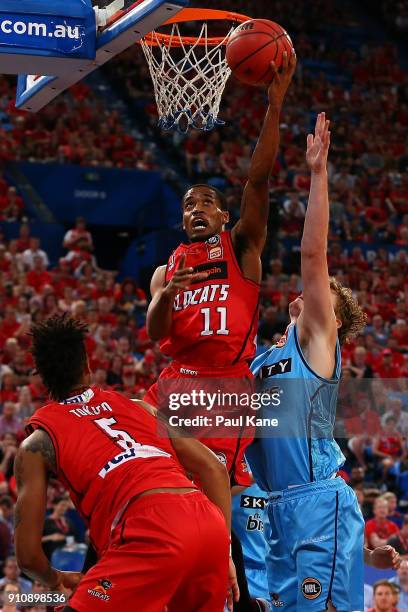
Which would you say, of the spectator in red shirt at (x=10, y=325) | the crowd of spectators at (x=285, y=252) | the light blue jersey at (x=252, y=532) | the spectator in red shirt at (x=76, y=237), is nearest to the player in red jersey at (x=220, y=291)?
the light blue jersey at (x=252, y=532)

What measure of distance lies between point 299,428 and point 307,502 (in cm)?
32

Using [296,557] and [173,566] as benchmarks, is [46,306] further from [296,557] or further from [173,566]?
[173,566]

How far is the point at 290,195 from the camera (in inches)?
652

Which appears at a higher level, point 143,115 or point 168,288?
point 143,115

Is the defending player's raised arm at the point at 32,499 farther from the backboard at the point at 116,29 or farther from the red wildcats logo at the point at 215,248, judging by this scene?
the backboard at the point at 116,29

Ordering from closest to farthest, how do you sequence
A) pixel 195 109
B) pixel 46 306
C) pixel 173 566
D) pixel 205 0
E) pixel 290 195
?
1. pixel 173 566
2. pixel 195 109
3. pixel 46 306
4. pixel 290 195
5. pixel 205 0

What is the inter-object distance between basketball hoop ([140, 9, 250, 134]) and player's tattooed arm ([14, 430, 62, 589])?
9.35 feet

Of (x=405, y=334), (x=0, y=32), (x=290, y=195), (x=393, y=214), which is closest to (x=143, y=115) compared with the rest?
(x=290, y=195)

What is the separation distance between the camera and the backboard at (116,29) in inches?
186

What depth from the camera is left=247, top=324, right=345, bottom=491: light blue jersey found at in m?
4.59

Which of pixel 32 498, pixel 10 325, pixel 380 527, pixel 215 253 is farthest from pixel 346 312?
pixel 10 325

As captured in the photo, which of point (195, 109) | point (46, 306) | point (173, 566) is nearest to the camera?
point (173, 566)

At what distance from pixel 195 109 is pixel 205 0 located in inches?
613

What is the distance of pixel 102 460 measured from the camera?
3.70 metres
